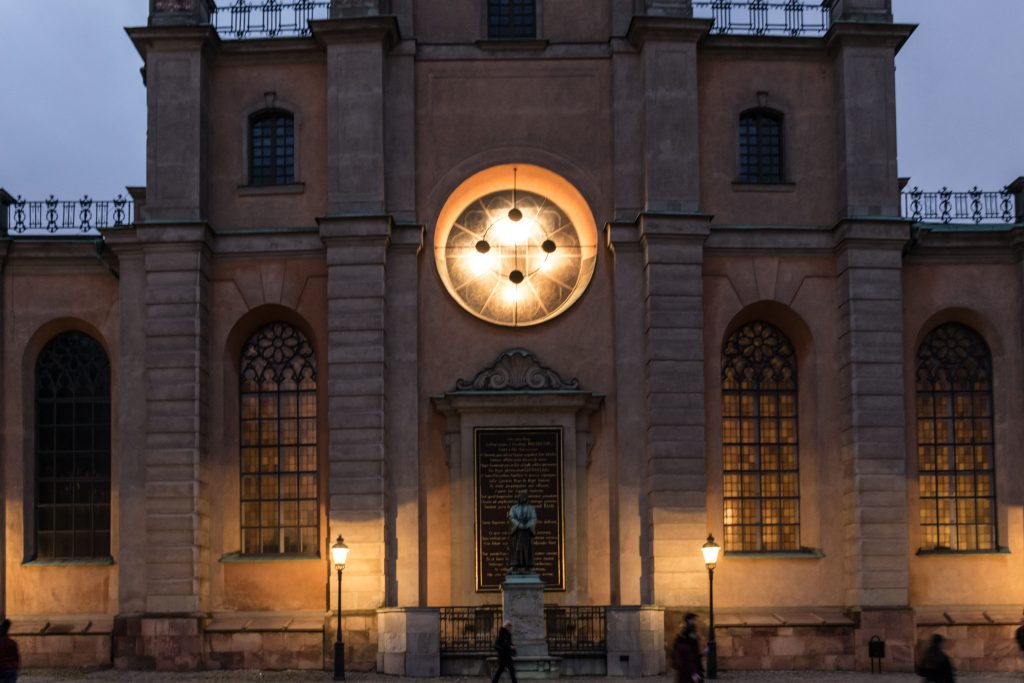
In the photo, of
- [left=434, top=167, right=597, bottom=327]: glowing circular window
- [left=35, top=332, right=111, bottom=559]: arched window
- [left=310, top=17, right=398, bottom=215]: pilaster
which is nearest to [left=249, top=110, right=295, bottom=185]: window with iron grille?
[left=310, top=17, right=398, bottom=215]: pilaster

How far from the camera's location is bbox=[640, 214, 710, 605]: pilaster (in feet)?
116

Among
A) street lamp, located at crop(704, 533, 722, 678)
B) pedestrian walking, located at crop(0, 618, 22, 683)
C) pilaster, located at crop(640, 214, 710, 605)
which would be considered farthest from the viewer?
pilaster, located at crop(640, 214, 710, 605)

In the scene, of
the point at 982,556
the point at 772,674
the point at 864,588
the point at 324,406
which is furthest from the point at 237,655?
the point at 982,556

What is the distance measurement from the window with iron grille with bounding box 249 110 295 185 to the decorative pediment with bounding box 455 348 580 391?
6577 millimetres

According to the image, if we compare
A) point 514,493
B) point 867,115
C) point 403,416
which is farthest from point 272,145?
point 867,115

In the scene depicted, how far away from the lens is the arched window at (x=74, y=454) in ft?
125

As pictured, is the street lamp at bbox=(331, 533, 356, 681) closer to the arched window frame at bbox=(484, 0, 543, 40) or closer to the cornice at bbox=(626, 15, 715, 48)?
the arched window frame at bbox=(484, 0, 543, 40)

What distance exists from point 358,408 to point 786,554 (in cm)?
1030

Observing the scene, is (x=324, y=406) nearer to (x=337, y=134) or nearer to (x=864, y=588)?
(x=337, y=134)

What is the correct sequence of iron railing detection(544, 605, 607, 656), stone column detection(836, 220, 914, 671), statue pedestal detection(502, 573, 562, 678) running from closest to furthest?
1. statue pedestal detection(502, 573, 562, 678)
2. iron railing detection(544, 605, 607, 656)
3. stone column detection(836, 220, 914, 671)

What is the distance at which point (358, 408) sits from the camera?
117ft

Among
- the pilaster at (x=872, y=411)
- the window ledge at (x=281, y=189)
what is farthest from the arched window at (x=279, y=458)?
the pilaster at (x=872, y=411)

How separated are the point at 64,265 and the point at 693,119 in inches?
605

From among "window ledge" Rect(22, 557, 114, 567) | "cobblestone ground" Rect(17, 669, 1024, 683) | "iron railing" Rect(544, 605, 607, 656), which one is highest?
"window ledge" Rect(22, 557, 114, 567)
